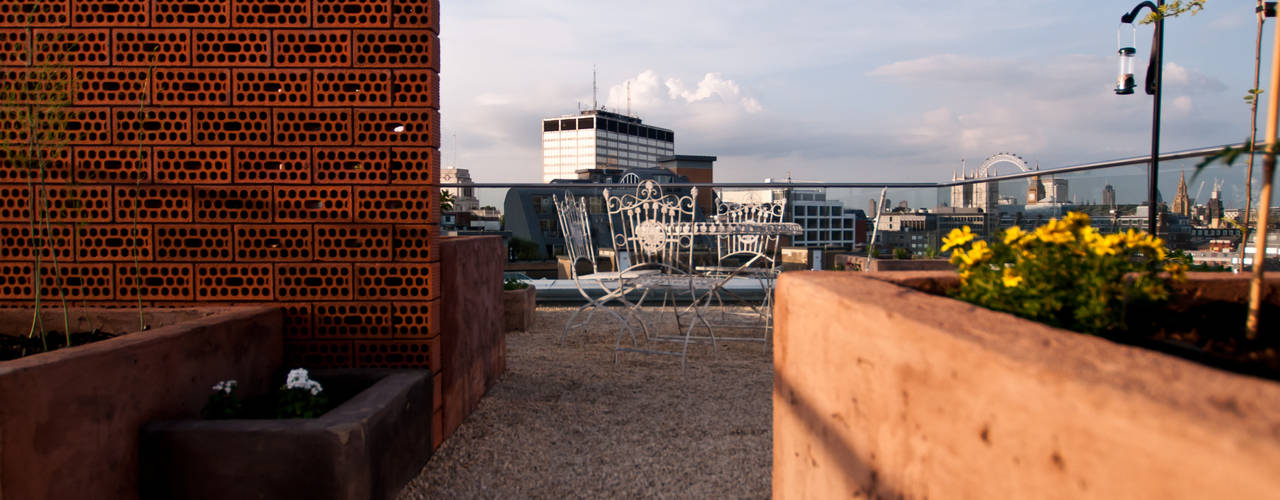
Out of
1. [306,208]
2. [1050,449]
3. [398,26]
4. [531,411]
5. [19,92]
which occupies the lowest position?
[531,411]

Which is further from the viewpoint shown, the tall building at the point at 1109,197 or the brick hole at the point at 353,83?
the tall building at the point at 1109,197

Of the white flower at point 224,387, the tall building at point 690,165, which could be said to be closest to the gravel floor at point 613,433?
the white flower at point 224,387

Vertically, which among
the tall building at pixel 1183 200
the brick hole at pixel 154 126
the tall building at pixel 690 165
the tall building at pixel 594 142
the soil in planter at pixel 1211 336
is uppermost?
the tall building at pixel 594 142

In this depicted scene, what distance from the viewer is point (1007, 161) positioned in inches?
335

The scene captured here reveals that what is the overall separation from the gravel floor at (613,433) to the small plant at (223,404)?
53 centimetres

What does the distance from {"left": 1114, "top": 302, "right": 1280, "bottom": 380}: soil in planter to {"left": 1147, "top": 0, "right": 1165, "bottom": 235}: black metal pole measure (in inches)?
139

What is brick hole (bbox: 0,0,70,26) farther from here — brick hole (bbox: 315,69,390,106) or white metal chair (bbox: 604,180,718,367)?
white metal chair (bbox: 604,180,718,367)

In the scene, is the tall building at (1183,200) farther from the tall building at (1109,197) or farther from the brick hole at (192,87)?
the brick hole at (192,87)

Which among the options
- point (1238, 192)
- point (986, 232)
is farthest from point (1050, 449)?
point (986, 232)

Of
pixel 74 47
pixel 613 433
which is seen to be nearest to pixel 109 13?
pixel 74 47

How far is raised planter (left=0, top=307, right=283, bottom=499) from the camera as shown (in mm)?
1382

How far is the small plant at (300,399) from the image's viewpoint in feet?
6.72

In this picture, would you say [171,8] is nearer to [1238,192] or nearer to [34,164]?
[34,164]

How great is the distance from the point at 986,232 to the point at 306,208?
515 centimetres
